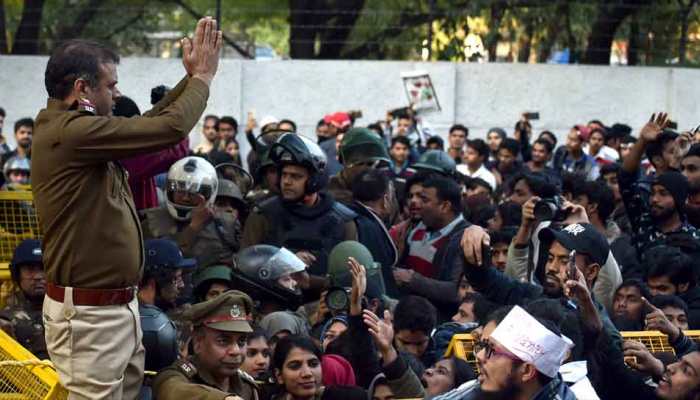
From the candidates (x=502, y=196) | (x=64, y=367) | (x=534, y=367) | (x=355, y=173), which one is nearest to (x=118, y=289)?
(x=64, y=367)

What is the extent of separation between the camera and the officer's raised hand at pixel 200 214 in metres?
9.53

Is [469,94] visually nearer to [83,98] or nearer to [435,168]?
[435,168]

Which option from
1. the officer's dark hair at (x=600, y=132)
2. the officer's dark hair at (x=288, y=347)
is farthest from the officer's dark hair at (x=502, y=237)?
the officer's dark hair at (x=600, y=132)

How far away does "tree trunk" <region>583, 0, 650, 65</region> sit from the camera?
20.0m

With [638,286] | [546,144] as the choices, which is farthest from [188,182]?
[546,144]

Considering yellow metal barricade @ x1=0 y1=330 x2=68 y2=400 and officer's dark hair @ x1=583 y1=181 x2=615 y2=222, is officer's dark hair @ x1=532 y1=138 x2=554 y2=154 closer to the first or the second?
officer's dark hair @ x1=583 y1=181 x2=615 y2=222

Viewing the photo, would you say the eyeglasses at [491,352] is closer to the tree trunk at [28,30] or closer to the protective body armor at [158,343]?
the protective body armor at [158,343]

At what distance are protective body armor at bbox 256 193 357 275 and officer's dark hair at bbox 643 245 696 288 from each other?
1.95 meters

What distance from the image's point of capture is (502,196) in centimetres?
1355

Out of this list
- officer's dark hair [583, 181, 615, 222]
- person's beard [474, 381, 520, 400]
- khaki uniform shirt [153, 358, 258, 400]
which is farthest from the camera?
officer's dark hair [583, 181, 615, 222]

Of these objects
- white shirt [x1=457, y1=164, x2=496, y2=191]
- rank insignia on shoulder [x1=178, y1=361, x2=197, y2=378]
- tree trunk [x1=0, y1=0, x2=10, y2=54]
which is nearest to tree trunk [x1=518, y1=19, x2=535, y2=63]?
white shirt [x1=457, y1=164, x2=496, y2=191]

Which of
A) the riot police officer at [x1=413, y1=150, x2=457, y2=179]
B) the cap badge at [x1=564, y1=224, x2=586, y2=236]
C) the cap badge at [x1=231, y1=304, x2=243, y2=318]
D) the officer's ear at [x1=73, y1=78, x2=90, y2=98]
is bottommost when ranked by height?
the cap badge at [x1=231, y1=304, x2=243, y2=318]

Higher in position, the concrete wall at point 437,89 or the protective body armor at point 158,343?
the concrete wall at point 437,89

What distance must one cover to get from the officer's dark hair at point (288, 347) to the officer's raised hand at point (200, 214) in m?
2.57
